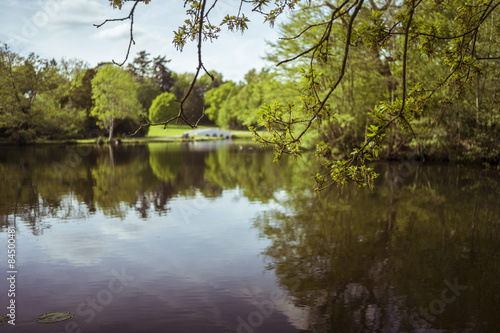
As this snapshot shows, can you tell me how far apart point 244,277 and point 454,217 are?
7652 millimetres

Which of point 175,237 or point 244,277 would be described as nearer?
point 244,277

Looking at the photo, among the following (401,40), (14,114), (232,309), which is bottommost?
(232,309)

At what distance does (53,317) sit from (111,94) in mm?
56745

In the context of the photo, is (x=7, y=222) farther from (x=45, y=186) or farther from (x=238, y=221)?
(x=45, y=186)

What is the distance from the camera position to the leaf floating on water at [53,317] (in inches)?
250

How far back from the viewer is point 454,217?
13.0 meters

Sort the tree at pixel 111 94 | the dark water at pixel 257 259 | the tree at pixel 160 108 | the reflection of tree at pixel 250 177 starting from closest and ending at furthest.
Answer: the dark water at pixel 257 259 < the reflection of tree at pixel 250 177 < the tree at pixel 111 94 < the tree at pixel 160 108

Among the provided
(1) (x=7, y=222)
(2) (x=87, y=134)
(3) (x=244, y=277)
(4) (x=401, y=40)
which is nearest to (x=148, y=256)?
(3) (x=244, y=277)

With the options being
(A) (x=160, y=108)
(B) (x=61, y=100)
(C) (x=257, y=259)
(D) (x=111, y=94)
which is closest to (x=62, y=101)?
(B) (x=61, y=100)

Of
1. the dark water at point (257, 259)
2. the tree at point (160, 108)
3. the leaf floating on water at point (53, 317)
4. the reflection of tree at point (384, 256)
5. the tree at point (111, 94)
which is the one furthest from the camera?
the tree at point (160, 108)

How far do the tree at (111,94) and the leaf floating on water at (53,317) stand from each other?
5548 centimetres

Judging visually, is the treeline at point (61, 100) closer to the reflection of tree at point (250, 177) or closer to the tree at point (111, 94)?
the tree at point (111, 94)

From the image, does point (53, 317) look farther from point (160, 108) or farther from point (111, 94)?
point (160, 108)

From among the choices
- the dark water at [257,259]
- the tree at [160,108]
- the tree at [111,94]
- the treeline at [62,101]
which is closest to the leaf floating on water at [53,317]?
the dark water at [257,259]
